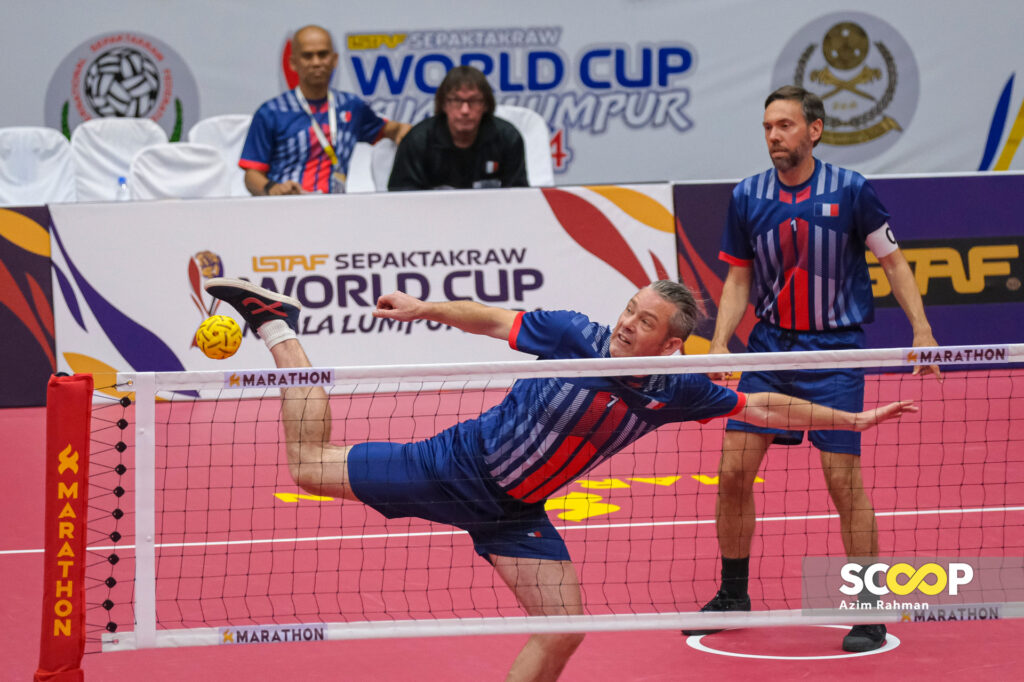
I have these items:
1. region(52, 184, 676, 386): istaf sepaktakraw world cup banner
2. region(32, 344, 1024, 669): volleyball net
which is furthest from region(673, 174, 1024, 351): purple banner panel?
region(52, 184, 676, 386): istaf sepaktakraw world cup banner

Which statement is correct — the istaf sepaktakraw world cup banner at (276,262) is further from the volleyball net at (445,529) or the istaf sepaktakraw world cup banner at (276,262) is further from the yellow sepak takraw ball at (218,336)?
the yellow sepak takraw ball at (218,336)

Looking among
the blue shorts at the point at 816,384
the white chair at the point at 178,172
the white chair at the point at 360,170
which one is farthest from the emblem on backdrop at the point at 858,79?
the blue shorts at the point at 816,384

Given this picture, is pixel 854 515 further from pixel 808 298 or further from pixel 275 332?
pixel 275 332

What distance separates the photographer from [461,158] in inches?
406

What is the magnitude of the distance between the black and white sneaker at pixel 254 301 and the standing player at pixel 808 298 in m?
1.93

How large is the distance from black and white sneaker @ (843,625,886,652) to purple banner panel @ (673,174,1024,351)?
5.25 meters

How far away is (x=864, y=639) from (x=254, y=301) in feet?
9.76

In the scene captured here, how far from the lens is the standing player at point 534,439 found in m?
4.59

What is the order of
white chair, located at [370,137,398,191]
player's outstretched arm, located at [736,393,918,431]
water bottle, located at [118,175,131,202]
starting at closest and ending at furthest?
1. player's outstretched arm, located at [736,393,918,431]
2. white chair, located at [370,137,398,191]
3. water bottle, located at [118,175,131,202]

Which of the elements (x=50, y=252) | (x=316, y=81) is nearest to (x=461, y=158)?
(x=316, y=81)

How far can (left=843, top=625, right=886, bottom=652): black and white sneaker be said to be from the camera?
17.9ft

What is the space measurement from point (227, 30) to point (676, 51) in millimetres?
4974

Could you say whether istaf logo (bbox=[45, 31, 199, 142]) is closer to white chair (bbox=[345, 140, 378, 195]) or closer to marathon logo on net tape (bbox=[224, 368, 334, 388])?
white chair (bbox=[345, 140, 378, 195])

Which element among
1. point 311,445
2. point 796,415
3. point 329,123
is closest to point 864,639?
point 796,415
